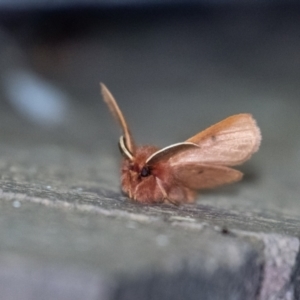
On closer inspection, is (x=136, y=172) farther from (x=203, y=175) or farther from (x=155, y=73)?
(x=155, y=73)

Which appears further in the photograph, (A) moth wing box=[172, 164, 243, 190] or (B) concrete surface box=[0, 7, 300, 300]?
(A) moth wing box=[172, 164, 243, 190]

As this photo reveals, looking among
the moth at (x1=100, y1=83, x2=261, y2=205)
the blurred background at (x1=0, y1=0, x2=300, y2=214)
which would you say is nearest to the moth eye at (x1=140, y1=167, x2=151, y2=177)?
the moth at (x1=100, y1=83, x2=261, y2=205)

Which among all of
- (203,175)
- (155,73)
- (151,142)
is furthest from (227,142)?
(155,73)

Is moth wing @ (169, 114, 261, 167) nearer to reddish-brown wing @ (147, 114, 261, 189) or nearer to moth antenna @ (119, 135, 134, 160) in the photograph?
reddish-brown wing @ (147, 114, 261, 189)

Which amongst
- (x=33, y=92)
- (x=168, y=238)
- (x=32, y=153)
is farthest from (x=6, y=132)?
(x=168, y=238)

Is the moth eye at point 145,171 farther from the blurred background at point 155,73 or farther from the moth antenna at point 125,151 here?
the blurred background at point 155,73

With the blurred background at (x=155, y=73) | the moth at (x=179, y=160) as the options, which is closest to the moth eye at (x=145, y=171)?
the moth at (x=179, y=160)

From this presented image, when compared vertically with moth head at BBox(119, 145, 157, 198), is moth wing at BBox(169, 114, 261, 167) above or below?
above

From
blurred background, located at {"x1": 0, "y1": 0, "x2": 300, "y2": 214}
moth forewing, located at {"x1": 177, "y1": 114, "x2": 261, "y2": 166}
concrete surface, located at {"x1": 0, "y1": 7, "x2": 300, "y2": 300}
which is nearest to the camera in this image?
concrete surface, located at {"x1": 0, "y1": 7, "x2": 300, "y2": 300}
